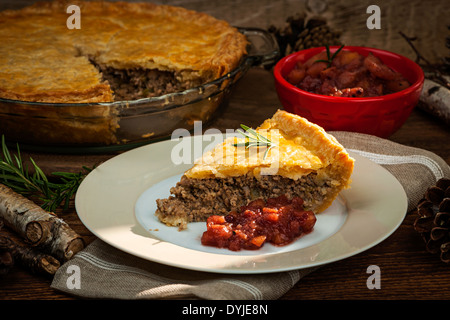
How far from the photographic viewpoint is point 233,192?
8.72ft

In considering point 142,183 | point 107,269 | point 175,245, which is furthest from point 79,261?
point 142,183

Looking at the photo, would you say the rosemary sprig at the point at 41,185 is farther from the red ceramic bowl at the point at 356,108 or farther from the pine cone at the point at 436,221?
the pine cone at the point at 436,221

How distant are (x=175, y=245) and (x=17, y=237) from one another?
782 mm

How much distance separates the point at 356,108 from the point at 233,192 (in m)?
0.97

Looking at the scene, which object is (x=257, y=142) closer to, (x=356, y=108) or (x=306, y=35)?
(x=356, y=108)

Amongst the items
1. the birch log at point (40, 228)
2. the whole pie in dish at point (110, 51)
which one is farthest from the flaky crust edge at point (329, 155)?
the birch log at point (40, 228)

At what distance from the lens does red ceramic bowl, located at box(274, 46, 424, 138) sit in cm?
314

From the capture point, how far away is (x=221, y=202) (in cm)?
266

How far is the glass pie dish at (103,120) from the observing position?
9.95 feet

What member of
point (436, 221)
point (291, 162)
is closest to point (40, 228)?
point (291, 162)

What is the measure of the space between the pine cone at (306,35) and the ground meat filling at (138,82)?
3.20 feet

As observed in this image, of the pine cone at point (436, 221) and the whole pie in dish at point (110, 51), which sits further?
the whole pie in dish at point (110, 51)

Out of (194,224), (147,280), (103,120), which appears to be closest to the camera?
(147,280)

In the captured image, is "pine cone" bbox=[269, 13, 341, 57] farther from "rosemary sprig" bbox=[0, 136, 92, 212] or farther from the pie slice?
"rosemary sprig" bbox=[0, 136, 92, 212]
